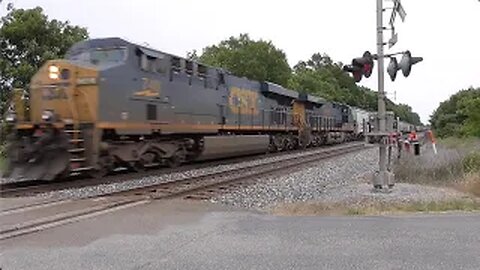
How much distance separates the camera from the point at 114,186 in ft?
44.8

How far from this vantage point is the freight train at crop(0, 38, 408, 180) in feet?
46.5

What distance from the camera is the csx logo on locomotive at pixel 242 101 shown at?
23.8 m

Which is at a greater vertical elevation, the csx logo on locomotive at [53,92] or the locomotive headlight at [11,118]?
the csx logo on locomotive at [53,92]

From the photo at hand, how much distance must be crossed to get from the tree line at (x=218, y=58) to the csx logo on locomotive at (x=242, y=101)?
8670 mm

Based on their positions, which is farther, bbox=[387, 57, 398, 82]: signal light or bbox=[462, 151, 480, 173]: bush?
bbox=[462, 151, 480, 173]: bush

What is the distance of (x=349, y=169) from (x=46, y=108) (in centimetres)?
1049

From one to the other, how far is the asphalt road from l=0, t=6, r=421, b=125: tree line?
702 centimetres

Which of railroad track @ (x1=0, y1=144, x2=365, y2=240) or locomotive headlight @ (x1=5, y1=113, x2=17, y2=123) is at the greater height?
locomotive headlight @ (x1=5, y1=113, x2=17, y2=123)

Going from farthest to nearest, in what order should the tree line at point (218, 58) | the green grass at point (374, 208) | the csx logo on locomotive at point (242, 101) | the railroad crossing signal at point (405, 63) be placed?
the tree line at point (218, 58), the csx logo on locomotive at point (242, 101), the railroad crossing signal at point (405, 63), the green grass at point (374, 208)

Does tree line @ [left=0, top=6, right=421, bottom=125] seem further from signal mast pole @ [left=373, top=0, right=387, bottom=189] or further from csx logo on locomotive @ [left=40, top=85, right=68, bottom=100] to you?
csx logo on locomotive @ [left=40, top=85, right=68, bottom=100]

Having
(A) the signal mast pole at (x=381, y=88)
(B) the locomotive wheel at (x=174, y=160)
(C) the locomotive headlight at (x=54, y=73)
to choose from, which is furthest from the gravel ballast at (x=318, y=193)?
(C) the locomotive headlight at (x=54, y=73)

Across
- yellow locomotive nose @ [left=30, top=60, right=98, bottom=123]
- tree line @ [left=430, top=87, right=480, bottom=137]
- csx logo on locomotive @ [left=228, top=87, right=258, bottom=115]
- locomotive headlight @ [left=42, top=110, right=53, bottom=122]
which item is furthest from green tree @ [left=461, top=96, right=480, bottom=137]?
locomotive headlight @ [left=42, top=110, right=53, bottom=122]

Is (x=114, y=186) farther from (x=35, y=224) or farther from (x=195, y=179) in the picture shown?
(x=35, y=224)

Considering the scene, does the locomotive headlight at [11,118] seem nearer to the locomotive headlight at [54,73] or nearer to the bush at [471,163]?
the locomotive headlight at [54,73]
